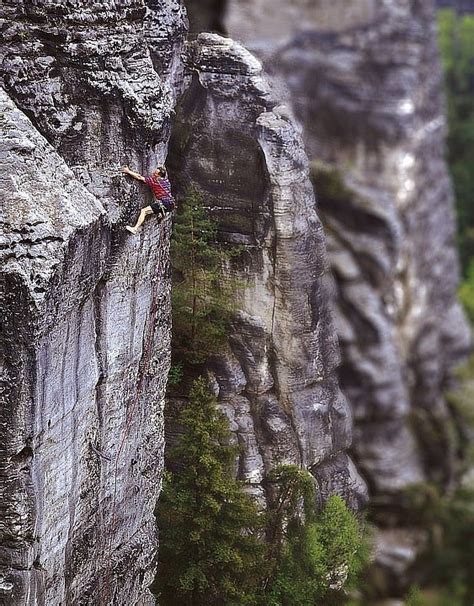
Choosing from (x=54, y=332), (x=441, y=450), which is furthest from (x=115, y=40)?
(x=441, y=450)

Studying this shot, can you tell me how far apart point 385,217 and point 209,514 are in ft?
47.5

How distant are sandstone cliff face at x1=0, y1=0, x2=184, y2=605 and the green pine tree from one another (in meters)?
0.46

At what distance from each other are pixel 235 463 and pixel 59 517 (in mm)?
2081

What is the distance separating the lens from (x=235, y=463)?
10.2 meters

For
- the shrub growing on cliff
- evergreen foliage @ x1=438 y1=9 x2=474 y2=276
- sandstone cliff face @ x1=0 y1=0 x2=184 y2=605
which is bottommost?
the shrub growing on cliff

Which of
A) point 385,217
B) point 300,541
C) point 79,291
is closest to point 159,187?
point 79,291

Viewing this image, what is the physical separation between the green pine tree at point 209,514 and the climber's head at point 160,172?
212cm

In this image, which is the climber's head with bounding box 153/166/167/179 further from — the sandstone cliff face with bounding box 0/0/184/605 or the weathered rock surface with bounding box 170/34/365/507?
the weathered rock surface with bounding box 170/34/365/507

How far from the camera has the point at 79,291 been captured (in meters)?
8.32

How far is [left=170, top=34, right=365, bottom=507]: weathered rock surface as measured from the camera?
9.59 meters

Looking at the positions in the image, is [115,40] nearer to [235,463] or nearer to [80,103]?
[80,103]

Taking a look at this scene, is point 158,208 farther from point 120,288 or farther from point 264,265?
point 264,265

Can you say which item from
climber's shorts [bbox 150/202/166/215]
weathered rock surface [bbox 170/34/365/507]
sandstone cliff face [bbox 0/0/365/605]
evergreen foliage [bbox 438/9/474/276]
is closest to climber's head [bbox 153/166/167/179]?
sandstone cliff face [bbox 0/0/365/605]

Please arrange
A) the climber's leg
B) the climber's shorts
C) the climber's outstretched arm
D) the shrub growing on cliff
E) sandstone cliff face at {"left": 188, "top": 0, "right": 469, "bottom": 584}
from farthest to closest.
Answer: sandstone cliff face at {"left": 188, "top": 0, "right": 469, "bottom": 584} < the shrub growing on cliff < the climber's shorts < the climber's leg < the climber's outstretched arm
